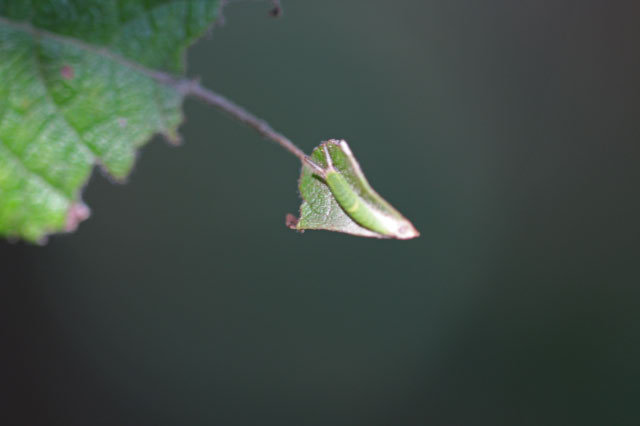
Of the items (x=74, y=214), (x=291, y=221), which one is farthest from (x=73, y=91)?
(x=291, y=221)

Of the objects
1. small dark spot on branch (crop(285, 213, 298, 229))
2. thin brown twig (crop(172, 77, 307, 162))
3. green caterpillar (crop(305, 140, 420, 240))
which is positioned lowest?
small dark spot on branch (crop(285, 213, 298, 229))

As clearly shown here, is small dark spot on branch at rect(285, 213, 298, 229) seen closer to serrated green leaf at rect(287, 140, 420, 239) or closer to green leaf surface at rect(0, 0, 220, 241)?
serrated green leaf at rect(287, 140, 420, 239)

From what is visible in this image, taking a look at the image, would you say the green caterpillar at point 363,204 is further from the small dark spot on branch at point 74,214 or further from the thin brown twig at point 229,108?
the small dark spot on branch at point 74,214

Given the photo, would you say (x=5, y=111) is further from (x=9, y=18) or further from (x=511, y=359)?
(x=511, y=359)

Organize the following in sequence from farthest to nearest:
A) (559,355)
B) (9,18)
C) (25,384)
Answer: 1. (559,355)
2. (25,384)
3. (9,18)

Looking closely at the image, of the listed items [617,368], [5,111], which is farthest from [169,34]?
[617,368]

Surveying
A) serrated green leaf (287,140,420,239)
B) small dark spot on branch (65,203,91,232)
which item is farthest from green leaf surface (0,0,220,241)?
serrated green leaf (287,140,420,239)
